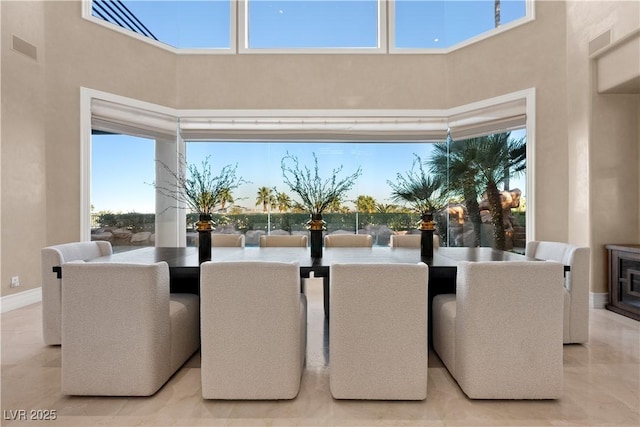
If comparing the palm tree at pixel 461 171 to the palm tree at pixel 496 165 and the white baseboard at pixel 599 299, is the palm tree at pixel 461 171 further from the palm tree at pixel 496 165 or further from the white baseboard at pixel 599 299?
the white baseboard at pixel 599 299

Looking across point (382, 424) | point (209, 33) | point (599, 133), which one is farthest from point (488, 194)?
point (209, 33)

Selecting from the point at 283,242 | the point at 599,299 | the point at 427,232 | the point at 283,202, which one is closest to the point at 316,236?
the point at 283,242

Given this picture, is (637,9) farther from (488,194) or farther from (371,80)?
(371,80)

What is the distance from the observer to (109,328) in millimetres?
2162

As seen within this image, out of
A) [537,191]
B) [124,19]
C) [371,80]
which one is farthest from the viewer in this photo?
[371,80]

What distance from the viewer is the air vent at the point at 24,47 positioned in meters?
4.36

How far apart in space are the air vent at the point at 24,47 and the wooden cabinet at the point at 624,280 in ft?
22.4

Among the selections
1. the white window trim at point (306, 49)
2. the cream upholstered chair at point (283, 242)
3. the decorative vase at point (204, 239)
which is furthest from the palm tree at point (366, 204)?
the decorative vase at point (204, 239)

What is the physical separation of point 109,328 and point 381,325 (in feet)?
4.90

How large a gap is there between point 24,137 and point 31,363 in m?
2.92

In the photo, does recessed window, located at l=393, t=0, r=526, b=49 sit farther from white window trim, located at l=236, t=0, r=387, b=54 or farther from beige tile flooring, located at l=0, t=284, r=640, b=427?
beige tile flooring, located at l=0, t=284, r=640, b=427

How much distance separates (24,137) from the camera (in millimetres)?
4480

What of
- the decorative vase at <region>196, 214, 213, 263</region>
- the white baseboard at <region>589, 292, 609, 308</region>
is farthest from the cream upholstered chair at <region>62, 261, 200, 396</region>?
the white baseboard at <region>589, 292, 609, 308</region>

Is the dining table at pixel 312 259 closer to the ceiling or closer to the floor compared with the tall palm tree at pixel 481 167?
closer to the floor
